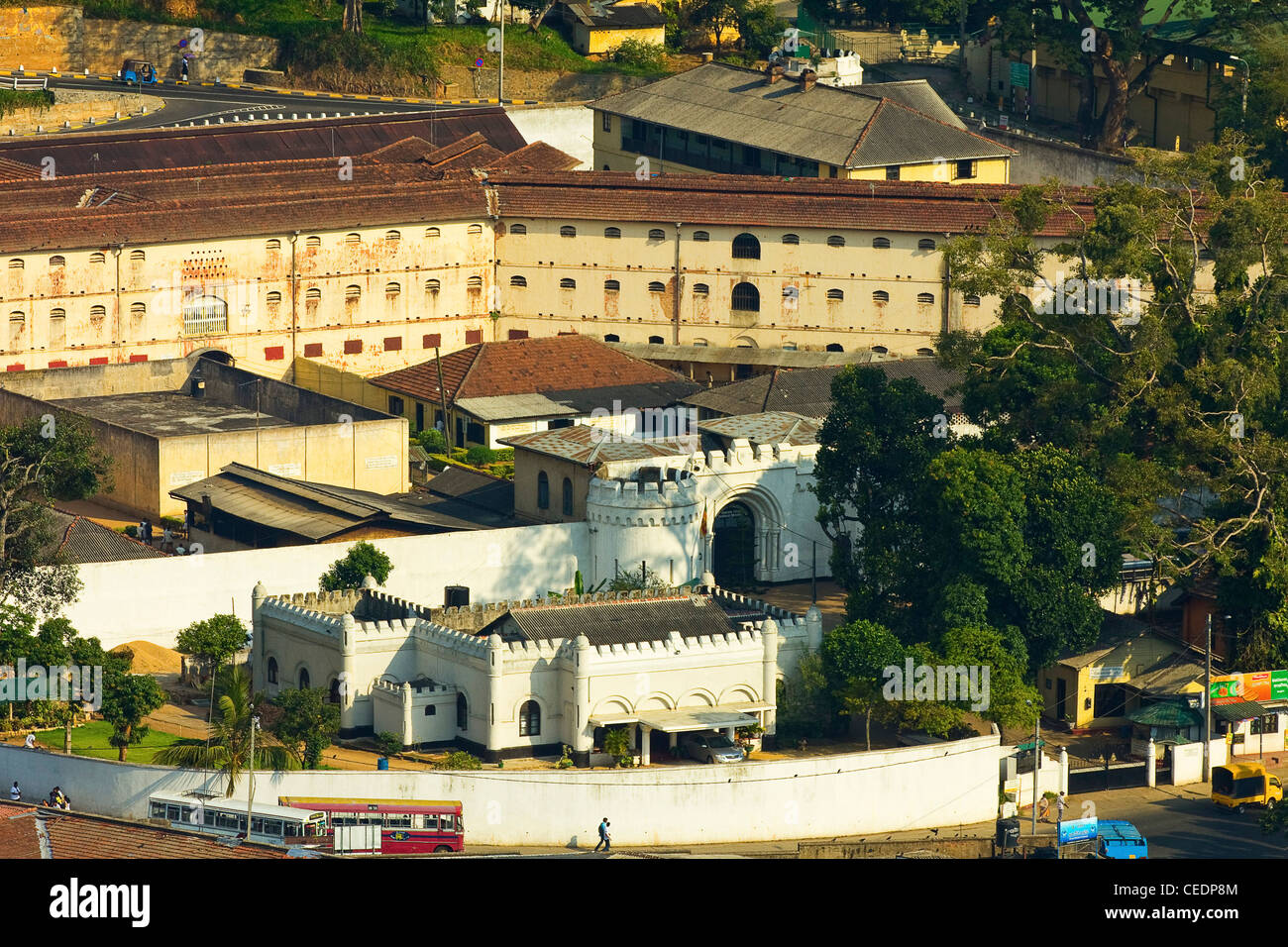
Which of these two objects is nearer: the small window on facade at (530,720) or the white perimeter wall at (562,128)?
the small window on facade at (530,720)

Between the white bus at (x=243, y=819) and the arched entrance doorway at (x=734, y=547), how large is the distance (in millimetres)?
27551

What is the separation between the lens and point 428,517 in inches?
4279

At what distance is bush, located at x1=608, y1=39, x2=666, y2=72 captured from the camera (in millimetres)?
170875

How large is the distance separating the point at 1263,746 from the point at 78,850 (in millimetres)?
38275

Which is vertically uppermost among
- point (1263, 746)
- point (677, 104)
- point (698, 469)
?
point (677, 104)

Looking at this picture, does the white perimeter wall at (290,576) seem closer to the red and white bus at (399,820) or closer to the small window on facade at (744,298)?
the red and white bus at (399,820)

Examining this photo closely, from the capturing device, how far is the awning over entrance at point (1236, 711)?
9912cm

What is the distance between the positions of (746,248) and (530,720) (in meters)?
47.4

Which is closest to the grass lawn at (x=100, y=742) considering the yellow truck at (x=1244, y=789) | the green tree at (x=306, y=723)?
the green tree at (x=306, y=723)

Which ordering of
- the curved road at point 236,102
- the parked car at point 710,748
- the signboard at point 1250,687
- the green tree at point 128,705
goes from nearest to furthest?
the green tree at point 128,705, the parked car at point 710,748, the signboard at point 1250,687, the curved road at point 236,102

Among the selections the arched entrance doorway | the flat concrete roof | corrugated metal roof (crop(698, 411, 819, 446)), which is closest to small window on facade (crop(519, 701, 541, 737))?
the arched entrance doorway

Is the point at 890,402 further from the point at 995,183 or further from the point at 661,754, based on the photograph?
the point at 995,183

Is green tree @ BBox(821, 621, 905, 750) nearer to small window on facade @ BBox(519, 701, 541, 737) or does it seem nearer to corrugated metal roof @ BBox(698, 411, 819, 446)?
small window on facade @ BBox(519, 701, 541, 737)

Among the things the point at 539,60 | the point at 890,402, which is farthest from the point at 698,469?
the point at 539,60
